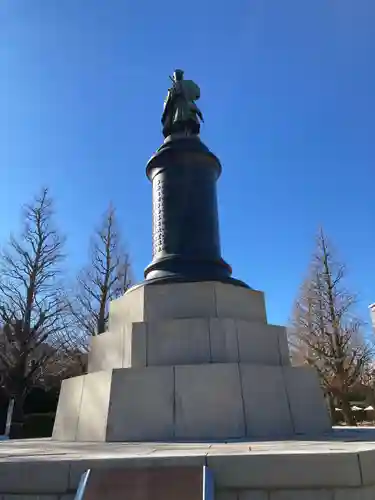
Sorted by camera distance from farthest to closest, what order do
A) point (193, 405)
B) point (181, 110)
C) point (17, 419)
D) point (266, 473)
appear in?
point (17, 419)
point (181, 110)
point (193, 405)
point (266, 473)

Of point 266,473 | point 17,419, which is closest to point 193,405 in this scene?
point 266,473

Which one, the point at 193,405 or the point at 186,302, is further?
the point at 186,302

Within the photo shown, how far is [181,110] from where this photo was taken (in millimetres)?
7957

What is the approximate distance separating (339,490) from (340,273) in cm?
2043

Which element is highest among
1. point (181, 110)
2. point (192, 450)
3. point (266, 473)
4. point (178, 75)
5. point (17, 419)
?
point (178, 75)

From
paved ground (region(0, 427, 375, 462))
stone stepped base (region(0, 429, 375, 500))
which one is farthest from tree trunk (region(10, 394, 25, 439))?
stone stepped base (region(0, 429, 375, 500))

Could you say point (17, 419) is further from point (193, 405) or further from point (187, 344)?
point (193, 405)

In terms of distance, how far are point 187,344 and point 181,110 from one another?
4694mm

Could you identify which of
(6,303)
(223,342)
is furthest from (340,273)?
(223,342)

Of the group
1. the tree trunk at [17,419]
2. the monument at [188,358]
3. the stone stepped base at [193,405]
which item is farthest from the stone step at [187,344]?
the tree trunk at [17,419]

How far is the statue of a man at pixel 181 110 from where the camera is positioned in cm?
790

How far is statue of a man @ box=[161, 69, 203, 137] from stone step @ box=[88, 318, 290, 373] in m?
4.03

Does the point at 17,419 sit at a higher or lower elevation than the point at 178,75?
lower

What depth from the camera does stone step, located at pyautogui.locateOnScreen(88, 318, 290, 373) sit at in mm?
5289
